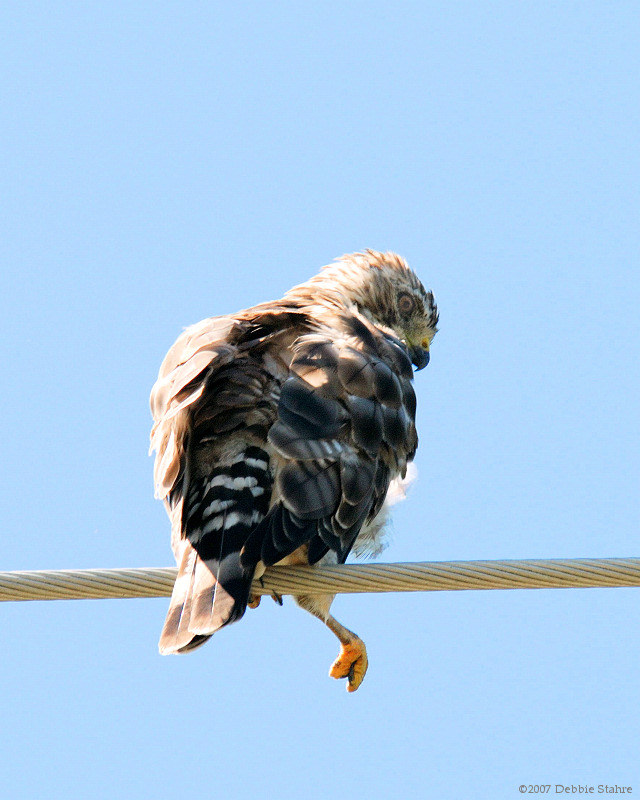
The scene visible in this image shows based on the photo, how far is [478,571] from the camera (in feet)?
14.3

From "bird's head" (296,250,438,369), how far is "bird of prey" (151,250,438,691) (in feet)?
4.60

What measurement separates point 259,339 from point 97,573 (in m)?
1.65

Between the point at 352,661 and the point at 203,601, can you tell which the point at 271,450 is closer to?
the point at 203,601

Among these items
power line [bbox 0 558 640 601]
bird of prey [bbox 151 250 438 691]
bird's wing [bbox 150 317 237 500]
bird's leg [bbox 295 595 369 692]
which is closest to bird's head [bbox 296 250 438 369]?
bird of prey [bbox 151 250 438 691]

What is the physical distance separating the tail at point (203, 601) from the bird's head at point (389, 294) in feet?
9.79

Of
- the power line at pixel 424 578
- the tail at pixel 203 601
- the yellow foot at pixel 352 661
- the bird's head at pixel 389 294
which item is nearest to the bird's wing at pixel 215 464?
the tail at pixel 203 601

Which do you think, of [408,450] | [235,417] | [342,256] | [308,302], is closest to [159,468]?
[235,417]

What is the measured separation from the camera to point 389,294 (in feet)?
24.9

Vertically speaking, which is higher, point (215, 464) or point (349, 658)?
point (215, 464)

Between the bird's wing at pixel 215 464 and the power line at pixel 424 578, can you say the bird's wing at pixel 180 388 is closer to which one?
the bird's wing at pixel 215 464

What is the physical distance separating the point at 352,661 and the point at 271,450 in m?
1.62

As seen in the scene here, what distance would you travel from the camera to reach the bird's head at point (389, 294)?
7395 millimetres

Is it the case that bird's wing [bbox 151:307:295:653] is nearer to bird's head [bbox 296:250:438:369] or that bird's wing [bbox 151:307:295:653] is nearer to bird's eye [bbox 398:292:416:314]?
bird's head [bbox 296:250:438:369]

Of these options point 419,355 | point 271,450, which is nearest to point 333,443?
point 271,450
